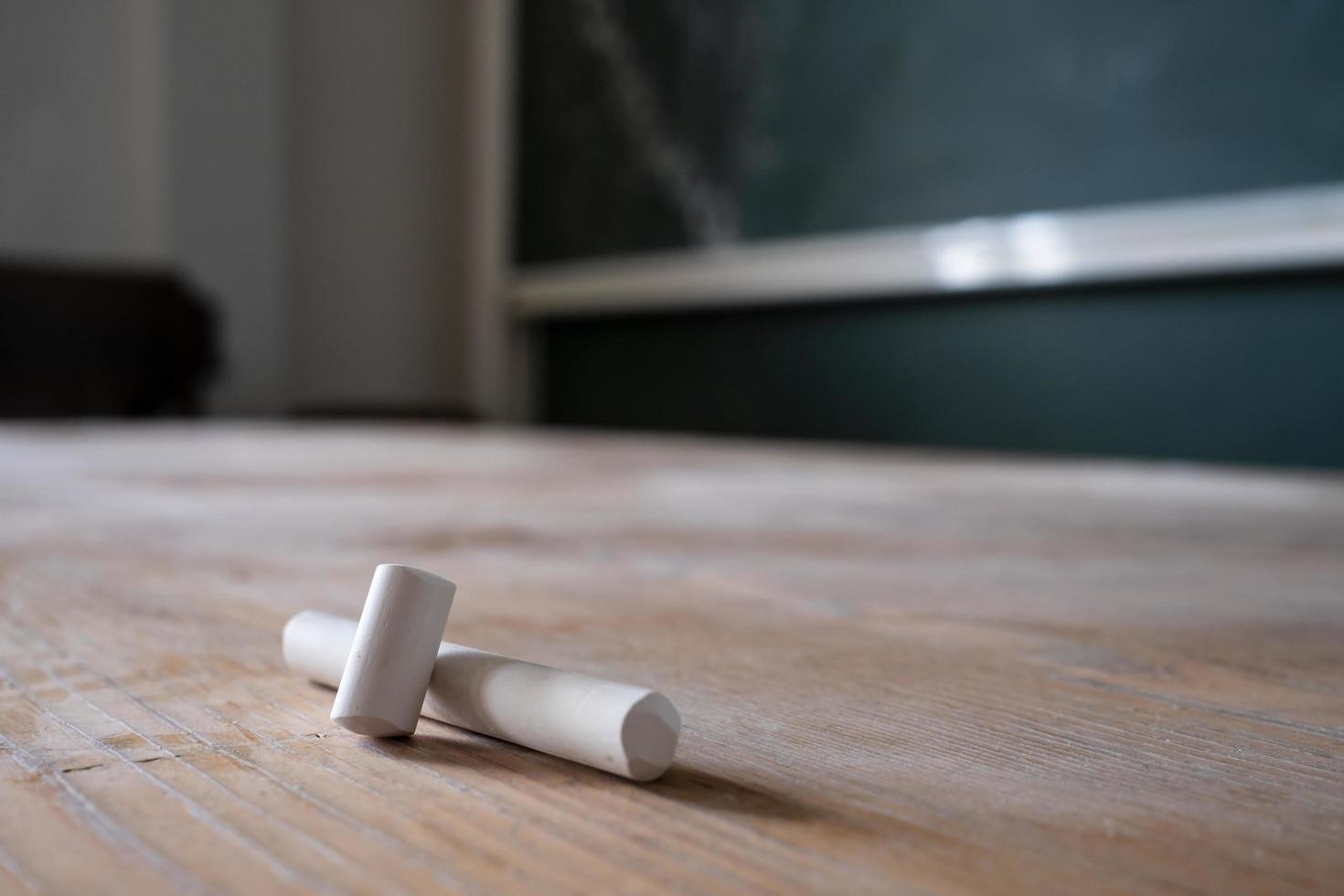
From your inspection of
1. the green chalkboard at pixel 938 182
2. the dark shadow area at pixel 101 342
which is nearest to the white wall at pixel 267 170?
the dark shadow area at pixel 101 342

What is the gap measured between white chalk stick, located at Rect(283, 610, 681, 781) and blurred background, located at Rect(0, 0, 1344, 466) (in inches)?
88.4

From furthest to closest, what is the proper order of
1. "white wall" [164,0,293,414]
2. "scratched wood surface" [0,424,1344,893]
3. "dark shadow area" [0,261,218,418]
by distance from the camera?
"white wall" [164,0,293,414] → "dark shadow area" [0,261,218,418] → "scratched wood surface" [0,424,1344,893]

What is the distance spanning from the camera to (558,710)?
31 cm

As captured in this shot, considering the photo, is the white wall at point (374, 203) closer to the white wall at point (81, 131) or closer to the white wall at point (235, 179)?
the white wall at point (235, 179)

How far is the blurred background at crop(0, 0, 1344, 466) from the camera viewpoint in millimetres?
2400

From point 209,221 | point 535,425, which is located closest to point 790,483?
point 535,425

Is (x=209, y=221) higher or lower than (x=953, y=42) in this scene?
lower

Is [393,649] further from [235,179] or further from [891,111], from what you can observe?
[235,179]

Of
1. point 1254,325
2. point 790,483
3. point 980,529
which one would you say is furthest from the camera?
point 1254,325

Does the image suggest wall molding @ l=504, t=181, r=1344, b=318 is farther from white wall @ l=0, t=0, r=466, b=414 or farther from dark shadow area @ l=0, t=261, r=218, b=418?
dark shadow area @ l=0, t=261, r=218, b=418

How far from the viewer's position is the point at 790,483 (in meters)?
1.48

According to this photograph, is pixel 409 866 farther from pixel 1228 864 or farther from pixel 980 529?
pixel 980 529

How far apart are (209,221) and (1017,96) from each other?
2.59 m

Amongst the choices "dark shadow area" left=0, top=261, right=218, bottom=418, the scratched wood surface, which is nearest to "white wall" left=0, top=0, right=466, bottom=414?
"dark shadow area" left=0, top=261, right=218, bottom=418
